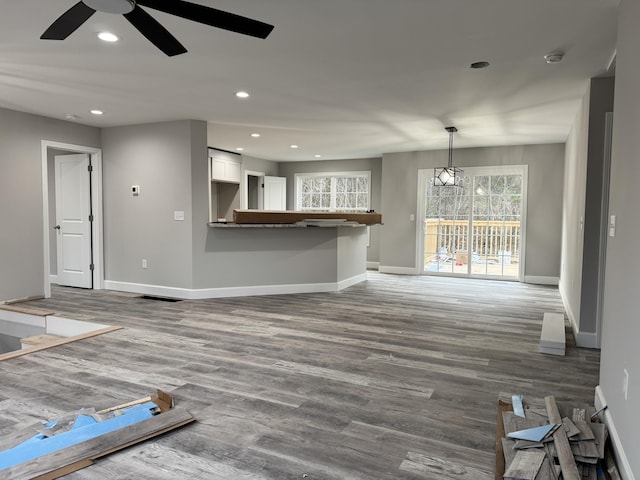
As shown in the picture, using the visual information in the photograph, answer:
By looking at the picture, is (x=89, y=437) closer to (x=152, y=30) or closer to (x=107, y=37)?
(x=152, y=30)

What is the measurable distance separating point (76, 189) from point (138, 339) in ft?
12.0

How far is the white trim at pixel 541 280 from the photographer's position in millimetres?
7320

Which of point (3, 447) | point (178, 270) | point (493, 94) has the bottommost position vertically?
point (3, 447)

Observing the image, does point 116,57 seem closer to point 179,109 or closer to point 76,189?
point 179,109

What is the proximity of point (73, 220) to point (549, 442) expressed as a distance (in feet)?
22.1

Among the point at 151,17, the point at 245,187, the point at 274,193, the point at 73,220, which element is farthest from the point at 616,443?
the point at 274,193

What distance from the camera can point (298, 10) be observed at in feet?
8.70

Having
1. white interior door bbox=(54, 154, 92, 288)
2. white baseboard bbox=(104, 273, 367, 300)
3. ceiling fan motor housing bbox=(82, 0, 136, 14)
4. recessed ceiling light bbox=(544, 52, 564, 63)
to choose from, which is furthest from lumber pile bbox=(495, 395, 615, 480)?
white interior door bbox=(54, 154, 92, 288)

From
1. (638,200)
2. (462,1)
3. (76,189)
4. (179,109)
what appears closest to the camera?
(638,200)

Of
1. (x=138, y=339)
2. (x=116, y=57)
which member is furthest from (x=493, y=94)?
(x=138, y=339)

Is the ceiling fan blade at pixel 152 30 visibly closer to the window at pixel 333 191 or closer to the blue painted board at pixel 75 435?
the blue painted board at pixel 75 435

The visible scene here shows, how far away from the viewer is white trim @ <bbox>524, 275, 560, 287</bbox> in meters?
7.32

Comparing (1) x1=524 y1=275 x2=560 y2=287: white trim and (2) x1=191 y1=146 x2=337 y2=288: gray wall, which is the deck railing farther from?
(2) x1=191 y1=146 x2=337 y2=288: gray wall

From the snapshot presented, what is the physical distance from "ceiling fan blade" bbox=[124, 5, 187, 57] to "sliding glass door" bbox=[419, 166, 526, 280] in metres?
6.40
